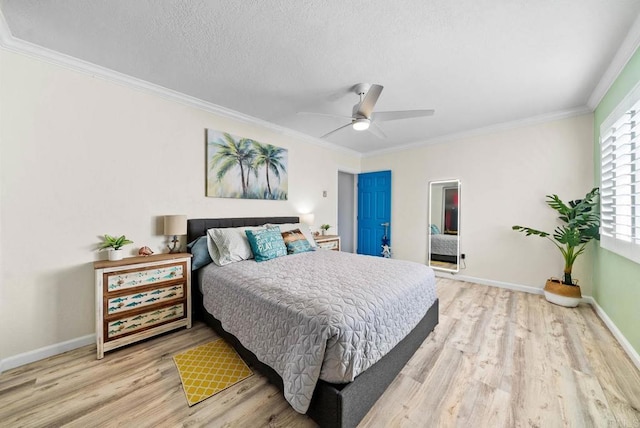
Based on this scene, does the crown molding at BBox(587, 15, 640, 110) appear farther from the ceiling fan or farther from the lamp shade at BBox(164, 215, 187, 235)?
the lamp shade at BBox(164, 215, 187, 235)

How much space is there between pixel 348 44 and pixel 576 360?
3.17 metres

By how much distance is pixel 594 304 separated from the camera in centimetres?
294

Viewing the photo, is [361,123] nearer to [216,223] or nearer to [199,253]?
[216,223]

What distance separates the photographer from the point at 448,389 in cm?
165

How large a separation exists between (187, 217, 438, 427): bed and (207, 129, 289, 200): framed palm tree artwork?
2.17ft

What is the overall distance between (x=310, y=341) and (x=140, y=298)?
1.82 metres

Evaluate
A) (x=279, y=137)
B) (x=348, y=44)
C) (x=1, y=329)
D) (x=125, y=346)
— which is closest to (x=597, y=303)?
(x=348, y=44)

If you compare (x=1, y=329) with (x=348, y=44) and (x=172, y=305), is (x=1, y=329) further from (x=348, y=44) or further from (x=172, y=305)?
(x=348, y=44)

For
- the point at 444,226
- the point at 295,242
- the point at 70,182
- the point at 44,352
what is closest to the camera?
the point at 44,352

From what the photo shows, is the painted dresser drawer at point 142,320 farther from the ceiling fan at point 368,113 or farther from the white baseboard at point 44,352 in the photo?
the ceiling fan at point 368,113

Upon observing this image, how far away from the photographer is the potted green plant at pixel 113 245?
7.18ft

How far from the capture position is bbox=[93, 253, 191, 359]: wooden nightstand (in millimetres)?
2004

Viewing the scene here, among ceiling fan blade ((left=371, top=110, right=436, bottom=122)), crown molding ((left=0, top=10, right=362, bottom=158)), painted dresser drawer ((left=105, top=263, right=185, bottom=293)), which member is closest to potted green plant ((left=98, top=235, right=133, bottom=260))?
painted dresser drawer ((left=105, top=263, right=185, bottom=293))

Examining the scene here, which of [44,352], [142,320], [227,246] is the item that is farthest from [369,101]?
[44,352]
